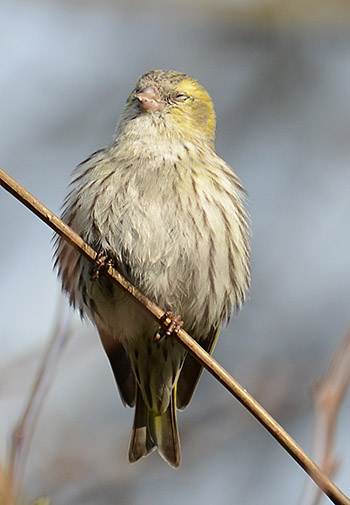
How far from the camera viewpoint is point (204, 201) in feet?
13.5

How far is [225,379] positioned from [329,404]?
25.7 inches

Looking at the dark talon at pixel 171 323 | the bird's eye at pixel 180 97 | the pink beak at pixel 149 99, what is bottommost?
the dark talon at pixel 171 323

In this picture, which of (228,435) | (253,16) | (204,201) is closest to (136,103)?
(204,201)

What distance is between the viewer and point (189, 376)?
4.62m

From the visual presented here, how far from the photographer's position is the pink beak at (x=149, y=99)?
4395mm

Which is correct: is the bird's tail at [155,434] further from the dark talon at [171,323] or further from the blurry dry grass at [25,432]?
the blurry dry grass at [25,432]

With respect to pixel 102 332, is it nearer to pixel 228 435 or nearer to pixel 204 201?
pixel 204 201

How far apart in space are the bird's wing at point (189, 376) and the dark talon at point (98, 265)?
0.99 metres

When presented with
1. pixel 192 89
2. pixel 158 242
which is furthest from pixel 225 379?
pixel 192 89

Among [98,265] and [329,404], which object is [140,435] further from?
[329,404]

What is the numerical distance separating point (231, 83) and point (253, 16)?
1094 millimetres

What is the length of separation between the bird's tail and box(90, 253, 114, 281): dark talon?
105 centimetres

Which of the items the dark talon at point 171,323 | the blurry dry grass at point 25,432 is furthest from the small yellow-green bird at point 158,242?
the blurry dry grass at point 25,432

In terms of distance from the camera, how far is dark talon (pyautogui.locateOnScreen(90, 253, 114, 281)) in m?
3.83
